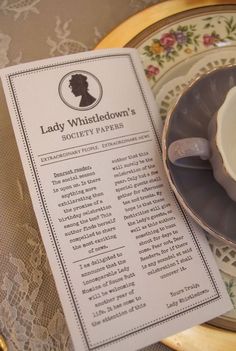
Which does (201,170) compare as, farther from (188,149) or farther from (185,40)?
(185,40)

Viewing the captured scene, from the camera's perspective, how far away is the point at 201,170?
412mm

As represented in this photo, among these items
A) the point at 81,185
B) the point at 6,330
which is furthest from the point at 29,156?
the point at 6,330

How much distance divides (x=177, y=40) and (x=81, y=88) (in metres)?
0.14

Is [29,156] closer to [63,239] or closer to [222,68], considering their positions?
[63,239]

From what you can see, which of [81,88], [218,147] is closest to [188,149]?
[218,147]

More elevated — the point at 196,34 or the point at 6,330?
the point at 196,34

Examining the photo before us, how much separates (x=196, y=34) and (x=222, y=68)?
8 centimetres

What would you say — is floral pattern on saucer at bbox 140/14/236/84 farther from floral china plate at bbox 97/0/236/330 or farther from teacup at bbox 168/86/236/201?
teacup at bbox 168/86/236/201

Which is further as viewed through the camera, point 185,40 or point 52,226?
point 185,40

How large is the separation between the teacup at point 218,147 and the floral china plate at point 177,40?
7cm

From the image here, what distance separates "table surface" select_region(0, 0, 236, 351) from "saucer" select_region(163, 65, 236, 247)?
0.10m

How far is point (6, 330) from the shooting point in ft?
1.26

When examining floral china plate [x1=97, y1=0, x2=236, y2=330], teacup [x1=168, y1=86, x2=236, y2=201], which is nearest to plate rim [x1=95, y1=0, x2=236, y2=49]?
floral china plate [x1=97, y1=0, x2=236, y2=330]

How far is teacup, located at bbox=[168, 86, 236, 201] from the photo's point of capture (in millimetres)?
370
